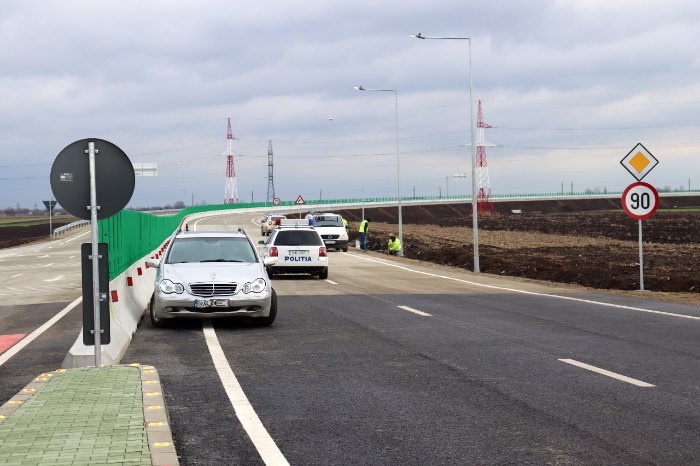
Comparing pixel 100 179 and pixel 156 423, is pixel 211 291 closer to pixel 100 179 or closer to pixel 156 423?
pixel 100 179

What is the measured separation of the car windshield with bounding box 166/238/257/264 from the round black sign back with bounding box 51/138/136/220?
624cm

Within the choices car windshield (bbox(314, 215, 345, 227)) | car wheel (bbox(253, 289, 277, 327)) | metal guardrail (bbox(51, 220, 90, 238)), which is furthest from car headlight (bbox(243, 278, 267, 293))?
metal guardrail (bbox(51, 220, 90, 238))

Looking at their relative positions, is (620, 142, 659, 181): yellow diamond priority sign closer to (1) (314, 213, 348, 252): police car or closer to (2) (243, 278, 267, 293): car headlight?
(2) (243, 278, 267, 293): car headlight

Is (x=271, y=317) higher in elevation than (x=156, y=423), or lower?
lower

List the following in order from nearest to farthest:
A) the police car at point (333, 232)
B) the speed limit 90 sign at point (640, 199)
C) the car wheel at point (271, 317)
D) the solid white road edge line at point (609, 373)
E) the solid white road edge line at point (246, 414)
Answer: the solid white road edge line at point (246, 414) < the solid white road edge line at point (609, 373) < the car wheel at point (271, 317) < the speed limit 90 sign at point (640, 199) < the police car at point (333, 232)

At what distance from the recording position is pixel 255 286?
14523 millimetres

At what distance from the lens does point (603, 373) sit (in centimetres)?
980

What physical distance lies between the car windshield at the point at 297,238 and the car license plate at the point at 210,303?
13.5m

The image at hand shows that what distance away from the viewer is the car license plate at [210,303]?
1421 centimetres

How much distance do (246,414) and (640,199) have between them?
1570cm

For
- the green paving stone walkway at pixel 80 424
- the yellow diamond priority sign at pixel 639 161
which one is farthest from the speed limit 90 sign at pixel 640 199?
the green paving stone walkway at pixel 80 424

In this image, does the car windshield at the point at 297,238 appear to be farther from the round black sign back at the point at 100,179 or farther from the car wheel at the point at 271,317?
the round black sign back at the point at 100,179

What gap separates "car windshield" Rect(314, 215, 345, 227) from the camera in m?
46.9

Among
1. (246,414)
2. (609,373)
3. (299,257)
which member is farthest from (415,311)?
(299,257)
